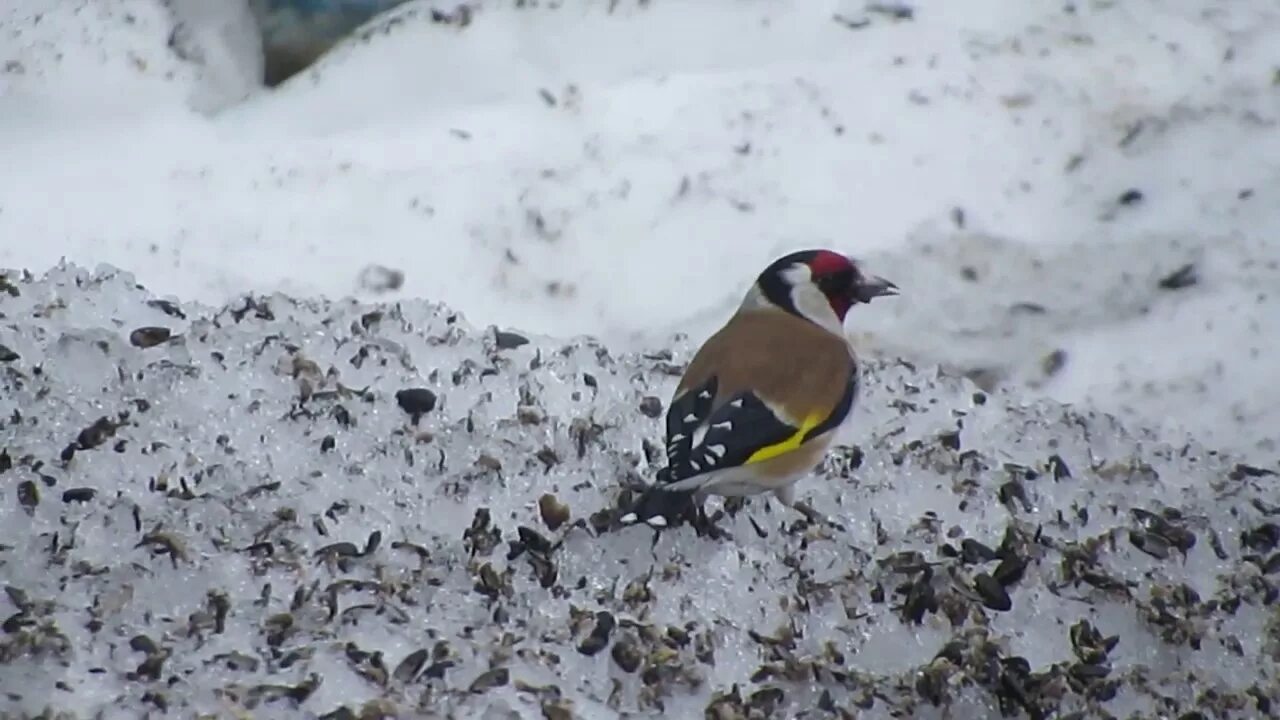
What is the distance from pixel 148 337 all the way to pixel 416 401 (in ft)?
2.34

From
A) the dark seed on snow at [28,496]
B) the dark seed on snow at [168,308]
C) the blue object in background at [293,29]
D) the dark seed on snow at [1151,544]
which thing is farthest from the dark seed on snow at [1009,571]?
the blue object in background at [293,29]

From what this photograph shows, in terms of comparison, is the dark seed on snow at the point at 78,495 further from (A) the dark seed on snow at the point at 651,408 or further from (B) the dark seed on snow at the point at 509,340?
(A) the dark seed on snow at the point at 651,408

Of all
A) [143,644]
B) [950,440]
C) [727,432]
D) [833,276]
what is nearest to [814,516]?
[727,432]

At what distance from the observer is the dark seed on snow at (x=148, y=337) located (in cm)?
419

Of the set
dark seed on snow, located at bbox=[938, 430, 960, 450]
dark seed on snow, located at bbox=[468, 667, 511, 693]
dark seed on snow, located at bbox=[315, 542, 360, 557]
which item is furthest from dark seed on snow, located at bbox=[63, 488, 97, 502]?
dark seed on snow, located at bbox=[938, 430, 960, 450]

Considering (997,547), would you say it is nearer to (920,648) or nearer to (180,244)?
(920,648)

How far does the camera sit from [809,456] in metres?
3.70

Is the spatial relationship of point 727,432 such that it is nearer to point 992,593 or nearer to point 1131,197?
point 992,593

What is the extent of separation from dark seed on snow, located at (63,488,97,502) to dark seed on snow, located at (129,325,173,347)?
26.3 inches

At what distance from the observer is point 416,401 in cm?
411

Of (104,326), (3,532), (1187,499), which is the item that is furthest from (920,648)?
(104,326)

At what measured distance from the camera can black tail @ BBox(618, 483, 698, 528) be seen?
139 inches

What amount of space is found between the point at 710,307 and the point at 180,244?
159 cm

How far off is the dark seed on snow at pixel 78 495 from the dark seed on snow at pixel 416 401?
0.80 metres
